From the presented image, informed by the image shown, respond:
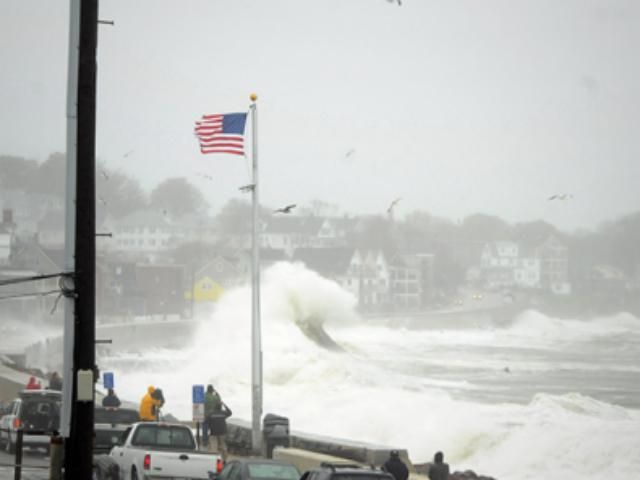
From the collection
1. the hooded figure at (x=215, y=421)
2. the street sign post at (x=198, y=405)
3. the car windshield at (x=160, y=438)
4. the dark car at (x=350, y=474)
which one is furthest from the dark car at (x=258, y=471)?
the street sign post at (x=198, y=405)

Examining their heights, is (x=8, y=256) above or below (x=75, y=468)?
above

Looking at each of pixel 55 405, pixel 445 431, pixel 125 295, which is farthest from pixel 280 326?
pixel 125 295

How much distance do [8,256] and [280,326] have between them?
5765 centimetres

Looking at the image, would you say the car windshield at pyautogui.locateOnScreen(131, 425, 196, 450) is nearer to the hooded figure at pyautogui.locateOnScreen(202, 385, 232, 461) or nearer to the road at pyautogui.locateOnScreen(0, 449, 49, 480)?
the road at pyautogui.locateOnScreen(0, 449, 49, 480)

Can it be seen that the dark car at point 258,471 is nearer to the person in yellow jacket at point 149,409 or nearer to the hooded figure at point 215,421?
the hooded figure at point 215,421

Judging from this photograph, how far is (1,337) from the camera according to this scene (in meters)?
141

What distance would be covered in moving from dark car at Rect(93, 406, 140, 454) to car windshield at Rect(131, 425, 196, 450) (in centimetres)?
256

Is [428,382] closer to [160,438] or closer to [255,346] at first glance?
[255,346]

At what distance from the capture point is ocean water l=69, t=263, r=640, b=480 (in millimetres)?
38469

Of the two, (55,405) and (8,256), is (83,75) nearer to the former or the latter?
(55,405)

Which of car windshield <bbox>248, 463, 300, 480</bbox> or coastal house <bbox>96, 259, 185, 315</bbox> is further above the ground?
coastal house <bbox>96, 259, 185, 315</bbox>

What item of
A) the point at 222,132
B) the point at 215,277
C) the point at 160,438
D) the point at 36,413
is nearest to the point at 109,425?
the point at 36,413

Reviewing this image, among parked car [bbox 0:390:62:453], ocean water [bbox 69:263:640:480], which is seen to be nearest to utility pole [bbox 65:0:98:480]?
parked car [bbox 0:390:62:453]

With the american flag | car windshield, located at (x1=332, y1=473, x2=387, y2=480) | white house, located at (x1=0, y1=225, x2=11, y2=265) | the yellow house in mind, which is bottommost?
car windshield, located at (x1=332, y1=473, x2=387, y2=480)
